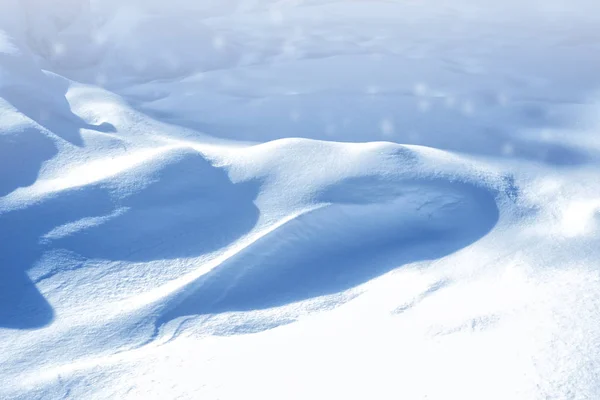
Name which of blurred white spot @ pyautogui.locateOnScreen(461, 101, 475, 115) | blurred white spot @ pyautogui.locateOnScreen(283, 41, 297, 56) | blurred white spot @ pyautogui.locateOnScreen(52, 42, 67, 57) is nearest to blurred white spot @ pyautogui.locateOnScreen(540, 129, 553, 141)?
blurred white spot @ pyautogui.locateOnScreen(461, 101, 475, 115)

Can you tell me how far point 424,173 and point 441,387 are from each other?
1736 millimetres

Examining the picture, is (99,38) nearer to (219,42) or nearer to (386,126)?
(219,42)

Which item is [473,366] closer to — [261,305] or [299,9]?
[261,305]

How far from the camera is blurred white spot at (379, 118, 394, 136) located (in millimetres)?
4605

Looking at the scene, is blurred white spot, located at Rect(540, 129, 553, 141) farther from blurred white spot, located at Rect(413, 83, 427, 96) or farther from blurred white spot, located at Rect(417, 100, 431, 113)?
blurred white spot, located at Rect(413, 83, 427, 96)

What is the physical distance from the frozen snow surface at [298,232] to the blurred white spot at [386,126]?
0.02 metres

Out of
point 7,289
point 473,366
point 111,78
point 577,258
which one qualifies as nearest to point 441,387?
point 473,366

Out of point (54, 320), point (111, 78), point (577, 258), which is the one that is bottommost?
point (577, 258)

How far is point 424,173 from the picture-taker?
3.71 meters

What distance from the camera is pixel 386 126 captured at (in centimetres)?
471

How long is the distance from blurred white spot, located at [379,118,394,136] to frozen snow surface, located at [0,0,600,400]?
2 cm

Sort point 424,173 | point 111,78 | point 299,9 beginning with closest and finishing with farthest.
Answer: point 424,173
point 111,78
point 299,9

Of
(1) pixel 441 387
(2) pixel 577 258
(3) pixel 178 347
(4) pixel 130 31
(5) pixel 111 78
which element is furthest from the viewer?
(4) pixel 130 31

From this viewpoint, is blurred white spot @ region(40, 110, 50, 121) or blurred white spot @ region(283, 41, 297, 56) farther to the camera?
blurred white spot @ region(283, 41, 297, 56)
